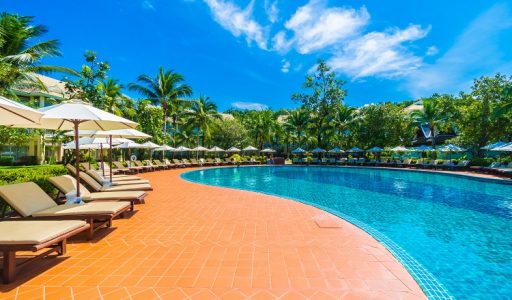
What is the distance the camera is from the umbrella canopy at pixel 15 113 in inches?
142

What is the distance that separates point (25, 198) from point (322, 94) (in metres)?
33.5

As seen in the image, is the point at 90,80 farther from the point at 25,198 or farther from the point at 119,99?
the point at 25,198

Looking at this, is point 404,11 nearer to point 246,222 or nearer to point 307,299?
point 246,222

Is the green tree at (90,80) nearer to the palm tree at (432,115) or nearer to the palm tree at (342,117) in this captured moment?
the palm tree at (342,117)

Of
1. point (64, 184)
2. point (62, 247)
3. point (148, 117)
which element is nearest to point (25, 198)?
point (62, 247)

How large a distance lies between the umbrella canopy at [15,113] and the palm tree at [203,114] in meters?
29.8

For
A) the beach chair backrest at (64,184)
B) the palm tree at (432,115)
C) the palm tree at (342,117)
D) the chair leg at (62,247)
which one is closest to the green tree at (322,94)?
the palm tree at (342,117)

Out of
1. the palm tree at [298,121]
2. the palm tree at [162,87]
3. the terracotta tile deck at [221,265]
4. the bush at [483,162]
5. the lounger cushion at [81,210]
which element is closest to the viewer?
the terracotta tile deck at [221,265]

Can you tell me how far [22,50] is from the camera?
15023mm

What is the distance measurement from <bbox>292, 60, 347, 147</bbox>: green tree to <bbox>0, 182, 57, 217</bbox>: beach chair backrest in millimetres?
32564

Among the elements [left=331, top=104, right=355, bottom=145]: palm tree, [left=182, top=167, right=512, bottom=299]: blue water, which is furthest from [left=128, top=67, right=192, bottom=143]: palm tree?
[left=182, top=167, right=512, bottom=299]: blue water

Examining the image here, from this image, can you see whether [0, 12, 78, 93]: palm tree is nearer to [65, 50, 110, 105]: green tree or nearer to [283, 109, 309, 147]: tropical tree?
[65, 50, 110, 105]: green tree

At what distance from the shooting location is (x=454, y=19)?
64.7 feet

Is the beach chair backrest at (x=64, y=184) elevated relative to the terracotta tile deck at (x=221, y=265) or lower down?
elevated
